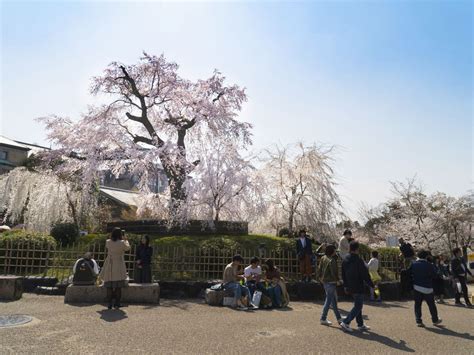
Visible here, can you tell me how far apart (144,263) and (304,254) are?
4.76 metres

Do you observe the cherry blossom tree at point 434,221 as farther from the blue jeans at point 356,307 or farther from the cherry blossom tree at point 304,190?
the blue jeans at point 356,307

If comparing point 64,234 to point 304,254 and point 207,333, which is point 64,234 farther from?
point 207,333

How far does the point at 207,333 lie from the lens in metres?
6.19

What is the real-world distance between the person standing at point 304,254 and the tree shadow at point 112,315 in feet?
18.2

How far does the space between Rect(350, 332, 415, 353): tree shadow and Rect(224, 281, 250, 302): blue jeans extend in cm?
322

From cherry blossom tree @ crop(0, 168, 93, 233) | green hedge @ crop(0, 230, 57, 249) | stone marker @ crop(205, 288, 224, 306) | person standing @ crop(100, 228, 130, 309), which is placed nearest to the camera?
person standing @ crop(100, 228, 130, 309)

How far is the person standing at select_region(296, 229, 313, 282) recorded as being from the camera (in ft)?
36.1

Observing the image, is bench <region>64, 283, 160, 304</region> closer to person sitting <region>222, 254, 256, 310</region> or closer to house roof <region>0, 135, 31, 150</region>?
person sitting <region>222, 254, 256, 310</region>

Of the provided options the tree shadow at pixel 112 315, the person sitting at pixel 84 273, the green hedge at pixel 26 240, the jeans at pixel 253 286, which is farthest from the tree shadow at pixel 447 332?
the green hedge at pixel 26 240

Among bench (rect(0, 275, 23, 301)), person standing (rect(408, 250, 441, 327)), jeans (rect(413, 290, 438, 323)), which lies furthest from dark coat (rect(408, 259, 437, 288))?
bench (rect(0, 275, 23, 301))

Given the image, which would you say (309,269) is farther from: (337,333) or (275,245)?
(337,333)

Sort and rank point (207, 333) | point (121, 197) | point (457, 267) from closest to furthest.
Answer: point (207, 333) < point (457, 267) < point (121, 197)

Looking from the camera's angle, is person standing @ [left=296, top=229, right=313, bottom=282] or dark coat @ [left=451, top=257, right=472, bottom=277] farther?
person standing @ [left=296, top=229, right=313, bottom=282]

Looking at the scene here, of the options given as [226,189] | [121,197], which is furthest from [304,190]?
[121,197]
